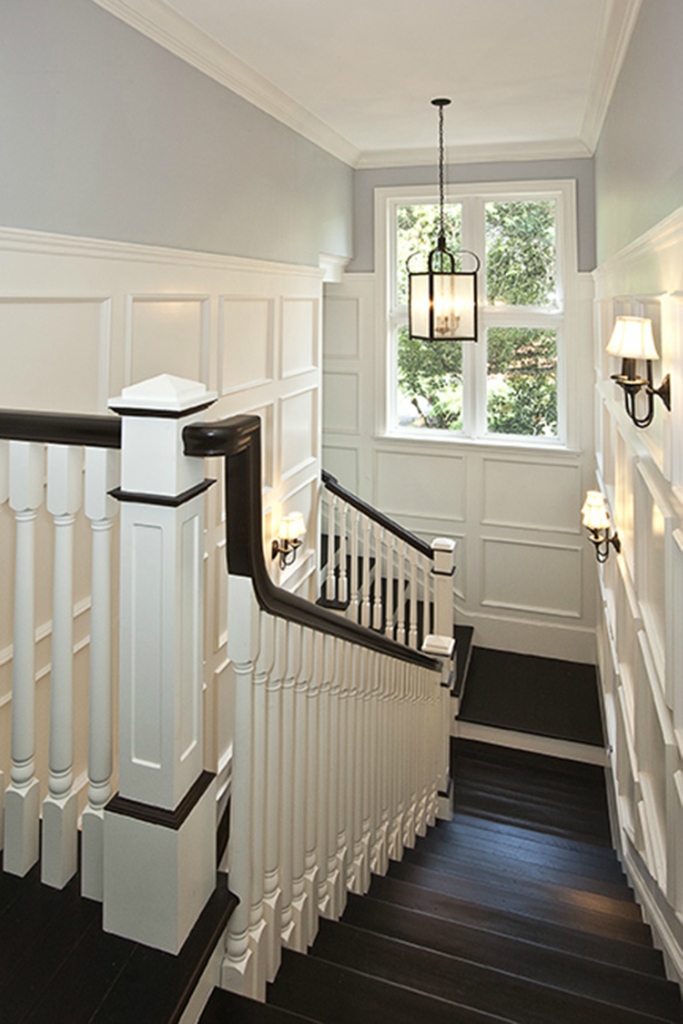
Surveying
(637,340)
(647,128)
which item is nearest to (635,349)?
(637,340)

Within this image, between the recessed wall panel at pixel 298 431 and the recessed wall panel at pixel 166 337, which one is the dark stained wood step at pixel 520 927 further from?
the recessed wall panel at pixel 298 431

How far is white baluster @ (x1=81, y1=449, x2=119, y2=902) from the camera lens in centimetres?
129

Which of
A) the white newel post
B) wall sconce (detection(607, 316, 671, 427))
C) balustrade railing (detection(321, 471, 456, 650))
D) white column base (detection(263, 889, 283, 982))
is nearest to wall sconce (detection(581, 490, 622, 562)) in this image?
the white newel post

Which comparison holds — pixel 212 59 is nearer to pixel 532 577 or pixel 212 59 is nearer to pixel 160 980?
pixel 160 980

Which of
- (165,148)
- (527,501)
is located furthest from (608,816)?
(165,148)

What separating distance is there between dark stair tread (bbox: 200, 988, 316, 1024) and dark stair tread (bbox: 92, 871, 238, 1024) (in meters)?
0.11

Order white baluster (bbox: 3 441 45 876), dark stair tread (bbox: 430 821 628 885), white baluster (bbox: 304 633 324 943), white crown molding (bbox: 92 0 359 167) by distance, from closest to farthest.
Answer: white baluster (bbox: 3 441 45 876)
white baluster (bbox: 304 633 324 943)
white crown molding (bbox: 92 0 359 167)
dark stair tread (bbox: 430 821 628 885)

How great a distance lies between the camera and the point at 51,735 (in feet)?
4.49

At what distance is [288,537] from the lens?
4.36 m

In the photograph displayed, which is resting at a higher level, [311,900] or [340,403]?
[340,403]

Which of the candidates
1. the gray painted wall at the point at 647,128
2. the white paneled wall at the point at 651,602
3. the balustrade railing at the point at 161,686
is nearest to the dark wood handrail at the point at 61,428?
the balustrade railing at the point at 161,686

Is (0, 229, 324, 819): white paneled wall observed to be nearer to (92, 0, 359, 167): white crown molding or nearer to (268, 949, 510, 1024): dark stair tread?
(92, 0, 359, 167): white crown molding

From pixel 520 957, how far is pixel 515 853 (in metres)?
1.63

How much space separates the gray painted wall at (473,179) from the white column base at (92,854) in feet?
16.7
